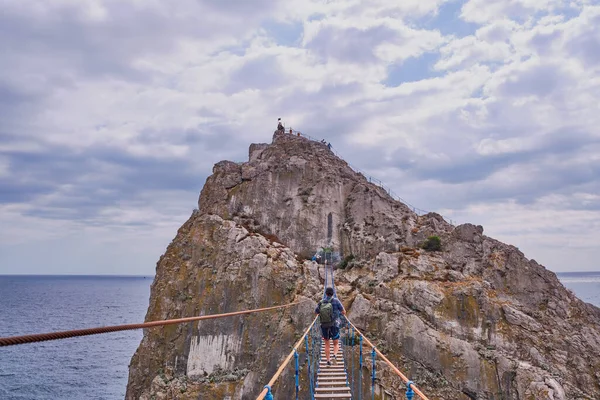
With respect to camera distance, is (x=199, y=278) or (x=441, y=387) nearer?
(x=441, y=387)

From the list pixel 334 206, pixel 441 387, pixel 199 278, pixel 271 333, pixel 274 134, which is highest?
pixel 274 134

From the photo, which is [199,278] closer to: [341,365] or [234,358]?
[234,358]

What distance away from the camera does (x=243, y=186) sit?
140 ft

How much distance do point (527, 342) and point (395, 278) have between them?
978 centimetres

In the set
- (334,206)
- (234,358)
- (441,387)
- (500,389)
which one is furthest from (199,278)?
(500,389)

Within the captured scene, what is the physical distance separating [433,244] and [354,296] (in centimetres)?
863

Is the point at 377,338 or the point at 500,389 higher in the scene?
the point at 377,338

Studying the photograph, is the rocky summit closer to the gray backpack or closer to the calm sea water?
the gray backpack

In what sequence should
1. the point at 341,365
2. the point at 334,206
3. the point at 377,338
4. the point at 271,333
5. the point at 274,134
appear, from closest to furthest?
1. the point at 341,365
2. the point at 377,338
3. the point at 271,333
4. the point at 334,206
5. the point at 274,134

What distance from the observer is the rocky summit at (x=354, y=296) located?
2789 cm

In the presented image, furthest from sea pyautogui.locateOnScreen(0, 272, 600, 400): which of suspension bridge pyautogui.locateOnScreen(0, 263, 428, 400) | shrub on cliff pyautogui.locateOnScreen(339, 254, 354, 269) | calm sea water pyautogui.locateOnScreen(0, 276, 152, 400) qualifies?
suspension bridge pyautogui.locateOnScreen(0, 263, 428, 400)

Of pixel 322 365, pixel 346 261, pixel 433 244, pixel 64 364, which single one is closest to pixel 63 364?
pixel 64 364

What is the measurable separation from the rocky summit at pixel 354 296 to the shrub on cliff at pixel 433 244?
15.0 inches

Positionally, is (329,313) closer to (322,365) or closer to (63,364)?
(322,365)
